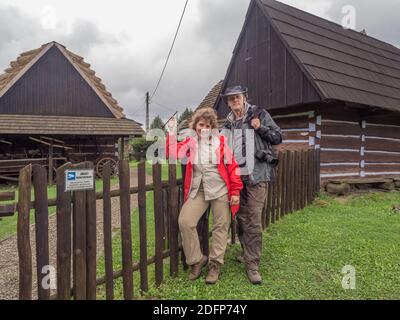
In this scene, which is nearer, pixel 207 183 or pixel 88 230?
pixel 88 230

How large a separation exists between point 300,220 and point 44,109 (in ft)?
48.1

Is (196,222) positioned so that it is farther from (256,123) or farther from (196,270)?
(256,123)

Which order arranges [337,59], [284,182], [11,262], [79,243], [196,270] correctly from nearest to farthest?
[79,243] < [196,270] < [11,262] < [284,182] < [337,59]

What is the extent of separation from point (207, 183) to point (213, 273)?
970 mm

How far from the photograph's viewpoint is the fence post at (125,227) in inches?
116

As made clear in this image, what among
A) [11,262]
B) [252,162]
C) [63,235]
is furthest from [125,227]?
[11,262]

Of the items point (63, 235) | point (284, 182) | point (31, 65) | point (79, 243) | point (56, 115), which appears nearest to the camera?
point (63, 235)

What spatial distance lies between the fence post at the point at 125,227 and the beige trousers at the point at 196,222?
57cm

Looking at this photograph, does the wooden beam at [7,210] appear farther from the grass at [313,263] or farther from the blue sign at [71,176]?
the grass at [313,263]

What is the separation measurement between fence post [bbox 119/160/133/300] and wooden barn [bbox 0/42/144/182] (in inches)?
481

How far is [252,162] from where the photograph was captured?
11.4 feet

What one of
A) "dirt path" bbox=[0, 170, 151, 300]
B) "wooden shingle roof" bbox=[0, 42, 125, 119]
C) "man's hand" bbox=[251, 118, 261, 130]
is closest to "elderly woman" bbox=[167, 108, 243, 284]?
"man's hand" bbox=[251, 118, 261, 130]

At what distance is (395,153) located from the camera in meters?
11.3
